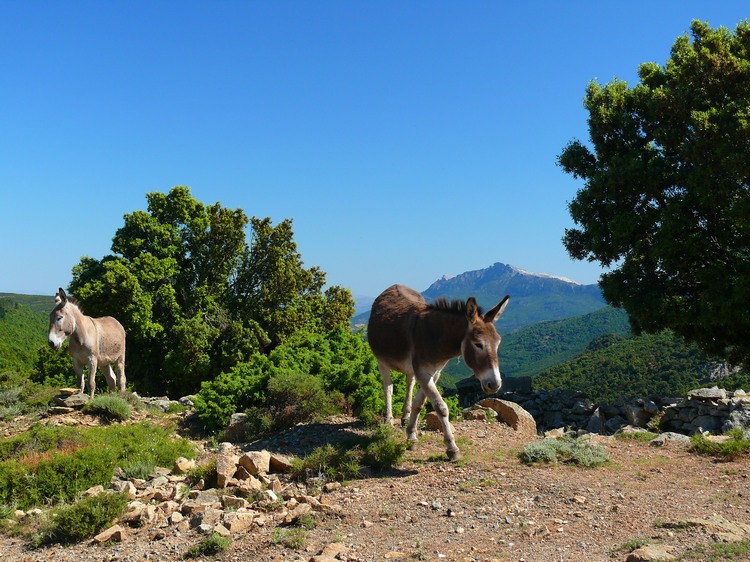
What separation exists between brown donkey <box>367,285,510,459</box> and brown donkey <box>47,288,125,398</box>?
26.5ft

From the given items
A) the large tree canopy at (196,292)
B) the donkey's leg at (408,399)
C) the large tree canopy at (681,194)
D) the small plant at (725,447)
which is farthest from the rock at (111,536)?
the large tree canopy at (196,292)

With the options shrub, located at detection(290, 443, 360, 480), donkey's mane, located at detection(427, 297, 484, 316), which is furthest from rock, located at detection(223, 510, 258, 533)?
donkey's mane, located at detection(427, 297, 484, 316)

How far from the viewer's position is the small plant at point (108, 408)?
13523 millimetres

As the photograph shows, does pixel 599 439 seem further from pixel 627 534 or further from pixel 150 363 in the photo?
pixel 150 363

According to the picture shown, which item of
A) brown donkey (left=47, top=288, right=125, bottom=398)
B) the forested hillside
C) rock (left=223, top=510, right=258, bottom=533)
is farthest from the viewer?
the forested hillside

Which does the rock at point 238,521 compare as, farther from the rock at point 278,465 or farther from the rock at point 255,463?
the rock at point 278,465

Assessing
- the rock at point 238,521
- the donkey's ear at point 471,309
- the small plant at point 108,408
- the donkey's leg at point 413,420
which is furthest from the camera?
the small plant at point 108,408

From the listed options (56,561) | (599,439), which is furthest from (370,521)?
(599,439)

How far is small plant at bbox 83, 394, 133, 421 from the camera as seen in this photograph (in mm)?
13523

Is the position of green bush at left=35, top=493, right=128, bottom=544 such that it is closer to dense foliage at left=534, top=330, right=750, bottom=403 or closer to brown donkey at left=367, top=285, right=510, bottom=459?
brown donkey at left=367, top=285, right=510, bottom=459

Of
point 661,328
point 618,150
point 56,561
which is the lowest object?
point 56,561

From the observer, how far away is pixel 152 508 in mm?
7578

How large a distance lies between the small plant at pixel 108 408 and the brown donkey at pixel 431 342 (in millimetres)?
6853

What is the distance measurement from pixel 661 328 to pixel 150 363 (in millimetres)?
20824
